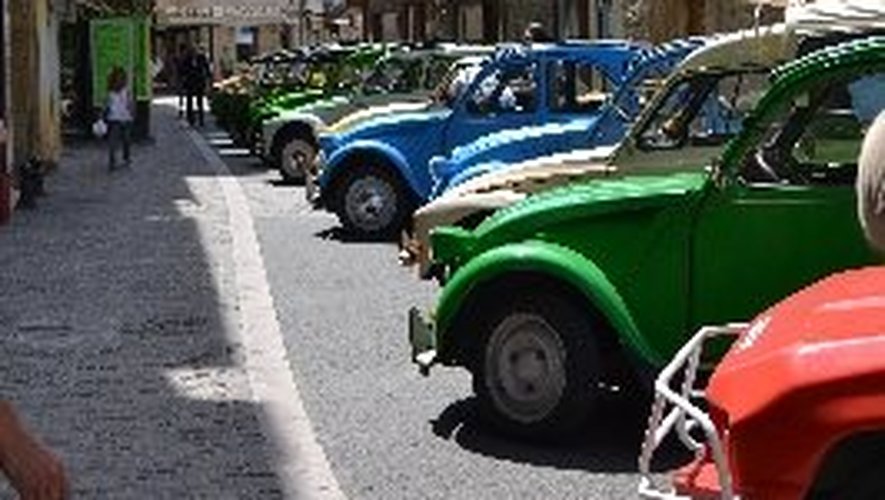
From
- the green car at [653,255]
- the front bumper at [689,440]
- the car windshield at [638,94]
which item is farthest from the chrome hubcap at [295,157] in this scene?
the front bumper at [689,440]

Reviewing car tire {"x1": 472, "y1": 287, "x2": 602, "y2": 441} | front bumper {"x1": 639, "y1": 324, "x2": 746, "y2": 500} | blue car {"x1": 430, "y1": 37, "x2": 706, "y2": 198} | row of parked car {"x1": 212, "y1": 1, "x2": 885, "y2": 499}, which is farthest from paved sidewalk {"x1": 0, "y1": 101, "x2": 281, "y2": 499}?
front bumper {"x1": 639, "y1": 324, "x2": 746, "y2": 500}

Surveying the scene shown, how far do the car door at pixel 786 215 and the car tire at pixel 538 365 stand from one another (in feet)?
1.96

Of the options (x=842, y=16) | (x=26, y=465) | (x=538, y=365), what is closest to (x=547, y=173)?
(x=842, y=16)

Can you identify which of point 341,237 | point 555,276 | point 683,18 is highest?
point 683,18

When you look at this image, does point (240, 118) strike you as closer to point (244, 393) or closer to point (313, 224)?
point (313, 224)

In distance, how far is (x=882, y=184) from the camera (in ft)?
12.6

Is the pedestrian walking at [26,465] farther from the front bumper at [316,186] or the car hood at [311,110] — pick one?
the car hood at [311,110]

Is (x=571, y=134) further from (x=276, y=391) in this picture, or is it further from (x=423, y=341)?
(x=423, y=341)

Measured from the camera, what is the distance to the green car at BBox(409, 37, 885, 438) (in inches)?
294

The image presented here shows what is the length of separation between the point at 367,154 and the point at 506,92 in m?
2.33

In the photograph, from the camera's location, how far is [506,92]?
625 inches

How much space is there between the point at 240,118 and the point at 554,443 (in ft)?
76.5

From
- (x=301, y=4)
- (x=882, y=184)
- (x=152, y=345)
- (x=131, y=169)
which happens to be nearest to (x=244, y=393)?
(x=152, y=345)

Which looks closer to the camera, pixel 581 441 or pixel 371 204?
pixel 581 441
